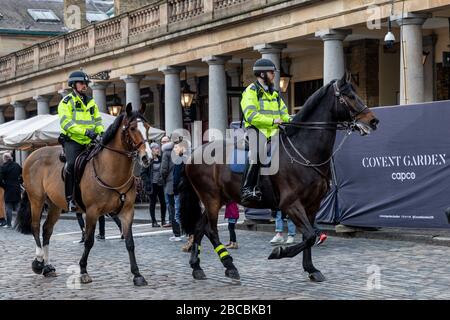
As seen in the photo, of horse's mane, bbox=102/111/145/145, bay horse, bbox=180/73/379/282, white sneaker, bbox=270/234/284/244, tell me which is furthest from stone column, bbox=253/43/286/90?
horse's mane, bbox=102/111/145/145

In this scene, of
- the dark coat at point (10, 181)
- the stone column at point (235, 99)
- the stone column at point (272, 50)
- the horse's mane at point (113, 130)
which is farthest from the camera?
the stone column at point (235, 99)

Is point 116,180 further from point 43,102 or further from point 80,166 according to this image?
point 43,102

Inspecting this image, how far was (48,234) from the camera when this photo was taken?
41.9 feet

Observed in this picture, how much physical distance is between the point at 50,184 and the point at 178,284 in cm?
281

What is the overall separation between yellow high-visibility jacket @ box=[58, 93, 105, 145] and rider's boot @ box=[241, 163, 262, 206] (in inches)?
94.7

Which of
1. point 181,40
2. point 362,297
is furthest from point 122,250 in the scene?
point 181,40

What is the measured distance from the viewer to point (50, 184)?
12.6 m

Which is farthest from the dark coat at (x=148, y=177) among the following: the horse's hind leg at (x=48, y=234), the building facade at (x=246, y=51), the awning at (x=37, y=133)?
A: the horse's hind leg at (x=48, y=234)

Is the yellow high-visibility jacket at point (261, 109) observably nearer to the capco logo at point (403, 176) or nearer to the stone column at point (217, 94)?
the capco logo at point (403, 176)

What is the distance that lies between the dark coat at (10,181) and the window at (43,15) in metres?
39.7

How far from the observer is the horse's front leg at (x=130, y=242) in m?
10.9

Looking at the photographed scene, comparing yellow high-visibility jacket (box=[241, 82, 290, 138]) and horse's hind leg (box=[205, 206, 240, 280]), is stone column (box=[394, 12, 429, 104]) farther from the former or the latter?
horse's hind leg (box=[205, 206, 240, 280])

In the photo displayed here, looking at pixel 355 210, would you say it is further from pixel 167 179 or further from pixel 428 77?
pixel 428 77

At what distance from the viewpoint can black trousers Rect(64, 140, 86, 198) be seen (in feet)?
39.3
